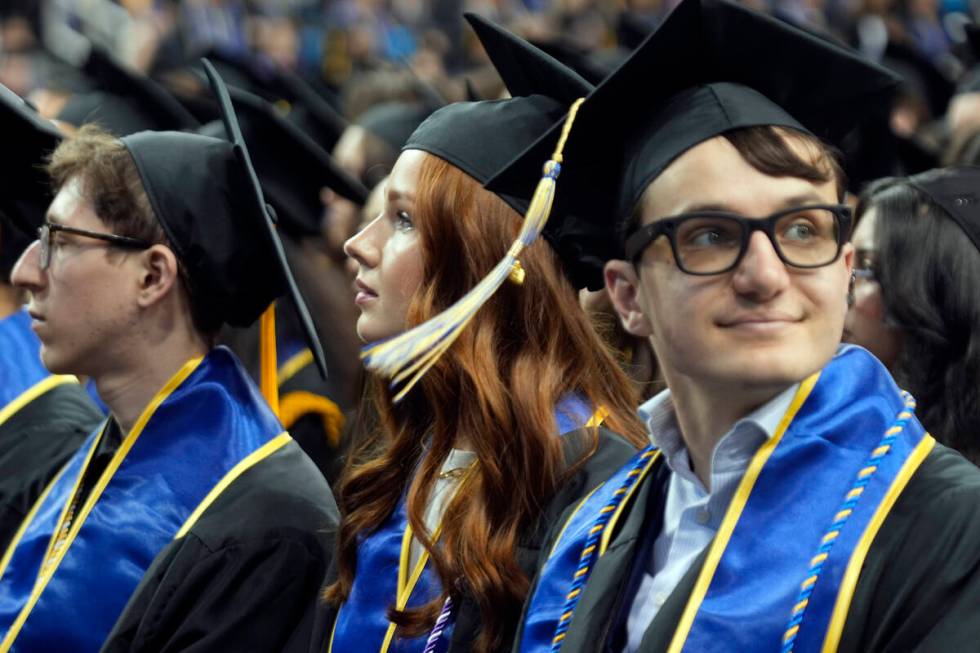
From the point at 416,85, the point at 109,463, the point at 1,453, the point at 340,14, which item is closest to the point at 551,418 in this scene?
the point at 109,463

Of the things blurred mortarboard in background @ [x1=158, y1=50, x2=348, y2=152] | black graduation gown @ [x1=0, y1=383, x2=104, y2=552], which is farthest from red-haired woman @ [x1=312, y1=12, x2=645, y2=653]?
blurred mortarboard in background @ [x1=158, y1=50, x2=348, y2=152]

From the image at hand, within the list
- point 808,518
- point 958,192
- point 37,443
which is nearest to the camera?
point 808,518

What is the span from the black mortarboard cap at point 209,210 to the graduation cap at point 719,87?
1.46m

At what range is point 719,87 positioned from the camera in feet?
7.48

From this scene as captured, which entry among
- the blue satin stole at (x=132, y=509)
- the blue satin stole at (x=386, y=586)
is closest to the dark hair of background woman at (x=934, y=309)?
the blue satin stole at (x=386, y=586)

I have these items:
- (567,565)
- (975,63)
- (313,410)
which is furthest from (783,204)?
(975,63)

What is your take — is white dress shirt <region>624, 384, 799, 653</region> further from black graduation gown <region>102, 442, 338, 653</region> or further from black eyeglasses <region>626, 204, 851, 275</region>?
black graduation gown <region>102, 442, 338, 653</region>

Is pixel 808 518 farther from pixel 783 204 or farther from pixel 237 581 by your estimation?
pixel 237 581

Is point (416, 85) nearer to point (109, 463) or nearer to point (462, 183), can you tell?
point (109, 463)

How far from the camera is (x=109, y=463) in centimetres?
367

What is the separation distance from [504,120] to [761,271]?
3.44ft

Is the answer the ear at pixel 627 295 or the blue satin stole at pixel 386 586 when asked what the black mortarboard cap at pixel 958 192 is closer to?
the blue satin stole at pixel 386 586

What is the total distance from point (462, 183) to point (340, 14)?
12472 mm

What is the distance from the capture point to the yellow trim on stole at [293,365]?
222 inches
